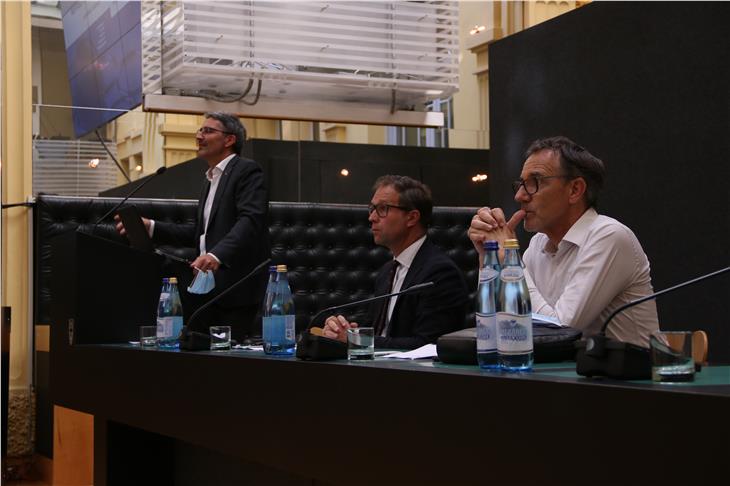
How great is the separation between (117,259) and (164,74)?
254 cm

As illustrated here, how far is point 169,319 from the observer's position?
2961mm

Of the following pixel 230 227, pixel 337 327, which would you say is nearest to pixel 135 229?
pixel 230 227

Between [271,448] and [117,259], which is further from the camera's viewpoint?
[117,259]

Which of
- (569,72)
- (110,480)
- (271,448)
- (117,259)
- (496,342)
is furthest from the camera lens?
(569,72)

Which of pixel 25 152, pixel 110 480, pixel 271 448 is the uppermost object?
pixel 25 152

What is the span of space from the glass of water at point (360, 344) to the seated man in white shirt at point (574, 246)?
0.46 m

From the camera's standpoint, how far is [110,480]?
320cm

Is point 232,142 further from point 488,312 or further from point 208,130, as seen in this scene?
point 488,312

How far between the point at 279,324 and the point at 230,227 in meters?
1.65

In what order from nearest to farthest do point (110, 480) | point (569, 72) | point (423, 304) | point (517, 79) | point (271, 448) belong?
point (271, 448)
point (423, 304)
point (110, 480)
point (569, 72)
point (517, 79)

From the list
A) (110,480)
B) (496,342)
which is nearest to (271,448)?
(496,342)

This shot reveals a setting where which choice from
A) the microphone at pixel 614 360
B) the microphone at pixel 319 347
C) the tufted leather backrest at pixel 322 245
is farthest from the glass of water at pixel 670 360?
the tufted leather backrest at pixel 322 245

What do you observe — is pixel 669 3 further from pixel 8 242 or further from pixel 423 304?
pixel 8 242

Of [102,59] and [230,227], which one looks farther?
[102,59]
